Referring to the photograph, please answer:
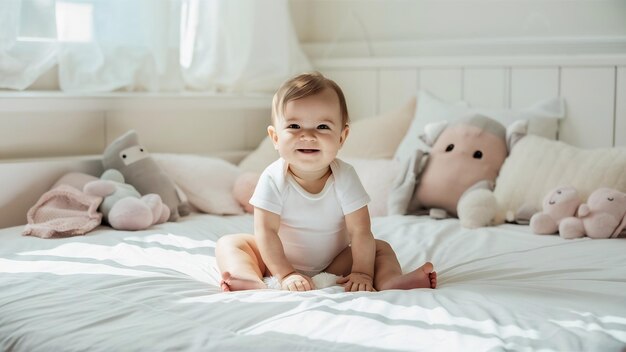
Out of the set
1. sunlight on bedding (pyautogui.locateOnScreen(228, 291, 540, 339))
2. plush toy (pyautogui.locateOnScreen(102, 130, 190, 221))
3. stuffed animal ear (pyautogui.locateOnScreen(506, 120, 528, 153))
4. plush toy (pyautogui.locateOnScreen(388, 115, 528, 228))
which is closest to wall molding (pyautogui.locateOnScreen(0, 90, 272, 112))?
plush toy (pyautogui.locateOnScreen(102, 130, 190, 221))

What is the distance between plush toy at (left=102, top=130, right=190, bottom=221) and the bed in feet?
0.25

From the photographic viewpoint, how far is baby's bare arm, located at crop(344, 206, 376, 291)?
5.59 feet

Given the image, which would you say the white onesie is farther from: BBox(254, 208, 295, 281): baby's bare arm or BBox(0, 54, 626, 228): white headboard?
BBox(0, 54, 626, 228): white headboard

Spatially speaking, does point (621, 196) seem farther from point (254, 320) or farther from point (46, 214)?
point (46, 214)

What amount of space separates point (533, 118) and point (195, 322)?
180 cm

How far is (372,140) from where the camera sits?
3.04m

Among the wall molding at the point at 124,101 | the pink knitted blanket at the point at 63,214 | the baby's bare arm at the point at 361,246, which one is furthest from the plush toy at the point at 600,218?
the wall molding at the point at 124,101

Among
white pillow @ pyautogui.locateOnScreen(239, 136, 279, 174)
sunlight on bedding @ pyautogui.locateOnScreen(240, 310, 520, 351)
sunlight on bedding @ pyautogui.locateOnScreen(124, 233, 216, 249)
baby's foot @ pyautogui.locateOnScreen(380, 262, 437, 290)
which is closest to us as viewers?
sunlight on bedding @ pyautogui.locateOnScreen(240, 310, 520, 351)

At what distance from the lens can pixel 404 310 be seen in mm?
1417

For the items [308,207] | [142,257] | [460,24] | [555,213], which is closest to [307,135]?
[308,207]

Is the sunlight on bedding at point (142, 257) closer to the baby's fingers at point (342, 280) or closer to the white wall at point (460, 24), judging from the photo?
the baby's fingers at point (342, 280)

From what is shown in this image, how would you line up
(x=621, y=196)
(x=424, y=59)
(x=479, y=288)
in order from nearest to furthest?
(x=479, y=288)
(x=621, y=196)
(x=424, y=59)

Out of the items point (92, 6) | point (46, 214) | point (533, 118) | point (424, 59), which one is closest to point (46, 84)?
point (92, 6)

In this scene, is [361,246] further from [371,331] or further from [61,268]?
[61,268]
